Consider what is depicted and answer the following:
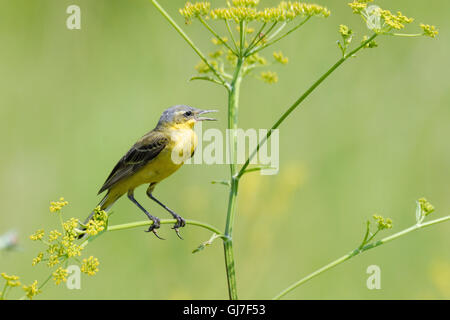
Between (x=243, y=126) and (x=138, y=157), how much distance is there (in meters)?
2.88

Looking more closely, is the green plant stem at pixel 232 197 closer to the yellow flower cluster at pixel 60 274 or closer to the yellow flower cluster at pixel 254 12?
the yellow flower cluster at pixel 254 12

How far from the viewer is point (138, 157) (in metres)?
5.31

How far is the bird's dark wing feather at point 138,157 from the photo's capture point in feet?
17.2

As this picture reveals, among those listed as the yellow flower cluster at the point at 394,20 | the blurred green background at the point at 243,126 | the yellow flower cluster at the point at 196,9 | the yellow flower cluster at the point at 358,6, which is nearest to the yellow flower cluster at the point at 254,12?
the yellow flower cluster at the point at 196,9

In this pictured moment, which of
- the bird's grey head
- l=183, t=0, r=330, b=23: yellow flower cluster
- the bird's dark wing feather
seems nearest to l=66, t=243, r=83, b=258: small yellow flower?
l=183, t=0, r=330, b=23: yellow flower cluster

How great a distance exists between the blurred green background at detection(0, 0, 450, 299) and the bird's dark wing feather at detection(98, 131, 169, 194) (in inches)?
55.7

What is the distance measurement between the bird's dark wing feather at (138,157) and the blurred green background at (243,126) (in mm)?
1416

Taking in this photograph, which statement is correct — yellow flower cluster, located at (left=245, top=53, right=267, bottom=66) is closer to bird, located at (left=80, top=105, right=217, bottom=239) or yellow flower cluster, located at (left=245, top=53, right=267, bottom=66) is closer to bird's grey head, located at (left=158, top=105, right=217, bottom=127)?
bird, located at (left=80, top=105, right=217, bottom=239)

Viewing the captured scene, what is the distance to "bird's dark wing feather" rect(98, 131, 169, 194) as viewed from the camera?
17.2ft

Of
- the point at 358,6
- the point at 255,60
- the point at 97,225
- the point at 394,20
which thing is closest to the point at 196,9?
the point at 255,60

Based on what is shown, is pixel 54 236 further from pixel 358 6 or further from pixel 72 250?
pixel 358 6

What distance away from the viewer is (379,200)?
298 inches

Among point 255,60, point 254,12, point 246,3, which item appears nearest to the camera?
point 254,12

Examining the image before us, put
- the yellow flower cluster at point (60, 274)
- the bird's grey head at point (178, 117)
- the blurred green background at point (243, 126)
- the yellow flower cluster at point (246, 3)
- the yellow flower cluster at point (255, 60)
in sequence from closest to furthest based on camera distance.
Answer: the yellow flower cluster at point (60, 274) < the yellow flower cluster at point (246, 3) < the yellow flower cluster at point (255, 60) < the bird's grey head at point (178, 117) < the blurred green background at point (243, 126)
